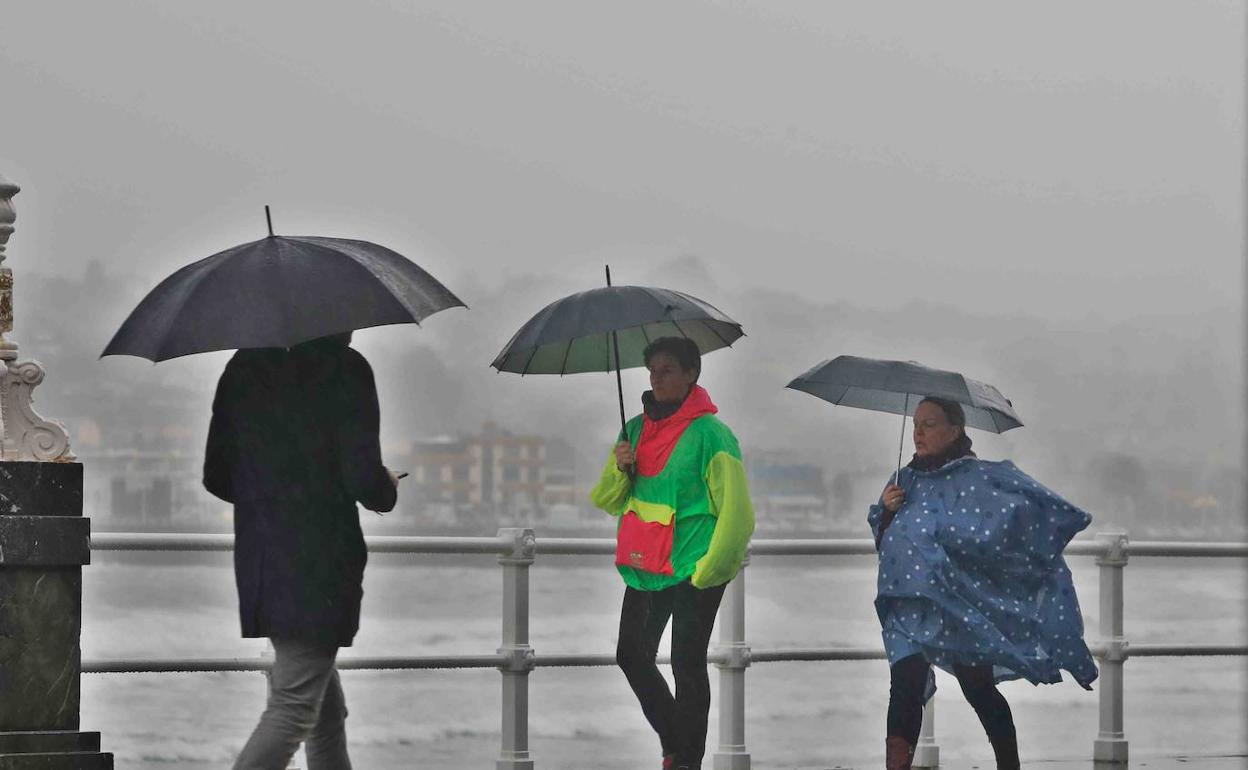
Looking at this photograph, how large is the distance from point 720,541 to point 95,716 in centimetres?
3497

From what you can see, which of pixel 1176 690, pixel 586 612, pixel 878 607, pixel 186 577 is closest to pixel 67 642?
pixel 878 607

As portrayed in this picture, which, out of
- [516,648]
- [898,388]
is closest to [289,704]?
[898,388]

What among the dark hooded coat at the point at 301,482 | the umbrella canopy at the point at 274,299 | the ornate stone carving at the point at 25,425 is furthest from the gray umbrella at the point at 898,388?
the ornate stone carving at the point at 25,425

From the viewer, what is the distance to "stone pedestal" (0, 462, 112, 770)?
688 centimetres

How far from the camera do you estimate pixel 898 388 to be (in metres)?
7.29

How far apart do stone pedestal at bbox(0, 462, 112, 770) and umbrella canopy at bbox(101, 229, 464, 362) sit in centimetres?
133

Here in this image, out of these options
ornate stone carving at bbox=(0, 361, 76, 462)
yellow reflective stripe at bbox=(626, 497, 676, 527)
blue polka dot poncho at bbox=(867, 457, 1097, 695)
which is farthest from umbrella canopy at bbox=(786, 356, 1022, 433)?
ornate stone carving at bbox=(0, 361, 76, 462)

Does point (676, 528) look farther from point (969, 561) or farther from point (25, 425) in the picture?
point (25, 425)

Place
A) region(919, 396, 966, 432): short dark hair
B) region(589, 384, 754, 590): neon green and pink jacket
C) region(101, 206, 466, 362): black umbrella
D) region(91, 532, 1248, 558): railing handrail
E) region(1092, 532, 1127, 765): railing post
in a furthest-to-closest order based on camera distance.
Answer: region(1092, 532, 1127, 765): railing post < region(91, 532, 1248, 558): railing handrail < region(919, 396, 966, 432): short dark hair < region(589, 384, 754, 590): neon green and pink jacket < region(101, 206, 466, 362): black umbrella

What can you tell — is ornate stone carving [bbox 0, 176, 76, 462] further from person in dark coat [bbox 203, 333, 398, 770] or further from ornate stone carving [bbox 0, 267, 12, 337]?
person in dark coat [bbox 203, 333, 398, 770]

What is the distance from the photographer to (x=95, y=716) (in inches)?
1569

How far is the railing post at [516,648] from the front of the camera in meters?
8.27

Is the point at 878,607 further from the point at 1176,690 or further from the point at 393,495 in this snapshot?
the point at 1176,690

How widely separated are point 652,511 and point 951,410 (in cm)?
113
